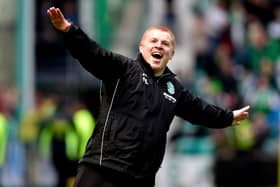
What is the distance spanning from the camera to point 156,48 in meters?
9.36

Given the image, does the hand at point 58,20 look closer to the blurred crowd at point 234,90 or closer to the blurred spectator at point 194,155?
the blurred crowd at point 234,90

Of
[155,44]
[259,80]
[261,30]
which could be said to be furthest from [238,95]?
[155,44]

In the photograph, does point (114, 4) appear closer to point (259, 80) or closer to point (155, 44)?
point (259, 80)

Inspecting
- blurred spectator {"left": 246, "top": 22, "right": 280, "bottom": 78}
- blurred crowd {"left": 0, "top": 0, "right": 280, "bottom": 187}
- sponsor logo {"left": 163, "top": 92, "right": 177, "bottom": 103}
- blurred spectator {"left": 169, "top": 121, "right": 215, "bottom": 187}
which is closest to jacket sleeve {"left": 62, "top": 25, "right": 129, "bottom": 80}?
sponsor logo {"left": 163, "top": 92, "right": 177, "bottom": 103}

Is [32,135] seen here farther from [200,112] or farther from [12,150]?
[200,112]

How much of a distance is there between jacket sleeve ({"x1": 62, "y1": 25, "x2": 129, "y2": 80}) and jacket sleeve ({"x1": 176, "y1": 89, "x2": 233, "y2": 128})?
2.53ft

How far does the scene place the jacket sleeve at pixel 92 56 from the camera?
29.0 ft

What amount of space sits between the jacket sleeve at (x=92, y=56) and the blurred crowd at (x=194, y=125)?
8423 mm

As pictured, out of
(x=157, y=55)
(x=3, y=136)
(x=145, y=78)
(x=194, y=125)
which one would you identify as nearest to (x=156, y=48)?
(x=157, y=55)

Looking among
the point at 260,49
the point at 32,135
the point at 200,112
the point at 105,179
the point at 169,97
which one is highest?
the point at 169,97

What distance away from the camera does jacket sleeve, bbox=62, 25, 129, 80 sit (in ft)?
29.0

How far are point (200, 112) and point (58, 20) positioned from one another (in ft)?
5.75

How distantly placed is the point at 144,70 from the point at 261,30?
1184cm

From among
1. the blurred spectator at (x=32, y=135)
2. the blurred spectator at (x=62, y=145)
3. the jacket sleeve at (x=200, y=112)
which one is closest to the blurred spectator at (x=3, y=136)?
the blurred spectator at (x=32, y=135)
